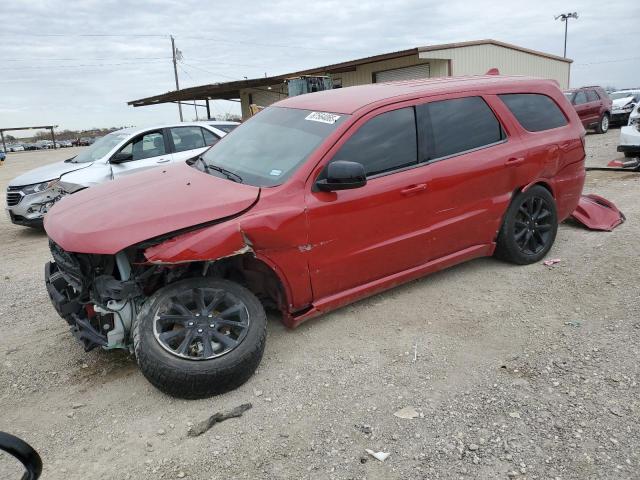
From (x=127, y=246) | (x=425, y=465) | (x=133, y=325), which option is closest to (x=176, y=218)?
(x=127, y=246)

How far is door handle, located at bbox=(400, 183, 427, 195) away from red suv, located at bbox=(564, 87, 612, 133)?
51.5ft

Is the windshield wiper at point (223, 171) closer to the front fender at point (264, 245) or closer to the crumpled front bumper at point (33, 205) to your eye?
the front fender at point (264, 245)

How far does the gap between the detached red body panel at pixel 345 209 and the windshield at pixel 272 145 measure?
0.29 feet

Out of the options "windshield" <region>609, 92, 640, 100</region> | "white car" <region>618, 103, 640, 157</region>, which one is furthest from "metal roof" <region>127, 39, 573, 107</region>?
"white car" <region>618, 103, 640, 157</region>

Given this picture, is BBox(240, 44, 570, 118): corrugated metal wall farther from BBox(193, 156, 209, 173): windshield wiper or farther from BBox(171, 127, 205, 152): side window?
BBox(193, 156, 209, 173): windshield wiper

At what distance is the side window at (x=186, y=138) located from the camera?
26.8ft

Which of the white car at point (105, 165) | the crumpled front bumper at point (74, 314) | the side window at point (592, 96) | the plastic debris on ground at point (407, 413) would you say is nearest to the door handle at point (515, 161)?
the plastic debris on ground at point (407, 413)

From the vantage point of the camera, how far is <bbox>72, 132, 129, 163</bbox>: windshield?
8031 mm

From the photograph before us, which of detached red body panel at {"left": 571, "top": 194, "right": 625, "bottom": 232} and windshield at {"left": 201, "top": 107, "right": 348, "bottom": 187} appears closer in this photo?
windshield at {"left": 201, "top": 107, "right": 348, "bottom": 187}

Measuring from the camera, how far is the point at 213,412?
2959 mm

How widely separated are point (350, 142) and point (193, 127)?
5.41 metres

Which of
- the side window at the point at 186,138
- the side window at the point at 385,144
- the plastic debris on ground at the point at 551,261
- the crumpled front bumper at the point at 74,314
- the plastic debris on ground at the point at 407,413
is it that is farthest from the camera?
the side window at the point at 186,138

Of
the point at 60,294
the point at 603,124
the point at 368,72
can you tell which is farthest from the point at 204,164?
the point at 368,72

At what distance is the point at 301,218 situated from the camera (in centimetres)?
343
